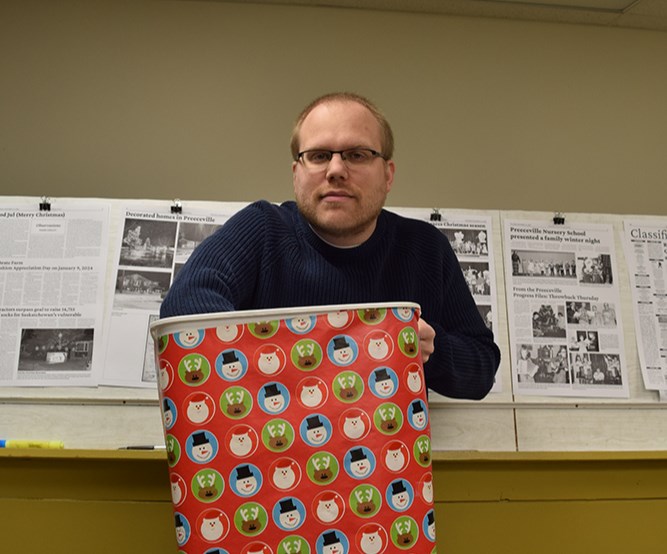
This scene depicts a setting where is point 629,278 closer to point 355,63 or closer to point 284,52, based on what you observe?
point 355,63

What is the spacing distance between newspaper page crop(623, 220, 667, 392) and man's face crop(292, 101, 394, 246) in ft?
→ 3.19

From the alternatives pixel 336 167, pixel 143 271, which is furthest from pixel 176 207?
pixel 336 167

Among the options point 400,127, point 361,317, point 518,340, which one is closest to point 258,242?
point 361,317

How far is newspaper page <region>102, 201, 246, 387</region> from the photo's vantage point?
159 centimetres

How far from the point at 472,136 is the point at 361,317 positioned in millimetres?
1590

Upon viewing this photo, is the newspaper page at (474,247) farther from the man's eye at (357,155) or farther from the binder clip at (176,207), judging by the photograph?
the man's eye at (357,155)

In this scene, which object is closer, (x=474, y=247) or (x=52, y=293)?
(x=52, y=293)

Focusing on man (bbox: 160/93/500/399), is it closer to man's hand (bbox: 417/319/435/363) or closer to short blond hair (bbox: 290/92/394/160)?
short blond hair (bbox: 290/92/394/160)

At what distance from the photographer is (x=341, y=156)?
1082 mm

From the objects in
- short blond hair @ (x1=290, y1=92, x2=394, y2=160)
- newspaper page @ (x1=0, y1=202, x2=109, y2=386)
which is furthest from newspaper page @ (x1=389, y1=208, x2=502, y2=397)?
newspaper page @ (x1=0, y1=202, x2=109, y2=386)

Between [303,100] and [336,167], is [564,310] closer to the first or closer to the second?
[336,167]

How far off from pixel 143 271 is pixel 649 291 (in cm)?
131

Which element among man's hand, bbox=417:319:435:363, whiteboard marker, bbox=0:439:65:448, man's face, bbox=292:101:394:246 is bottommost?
whiteboard marker, bbox=0:439:65:448

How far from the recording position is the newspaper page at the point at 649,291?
1702mm
